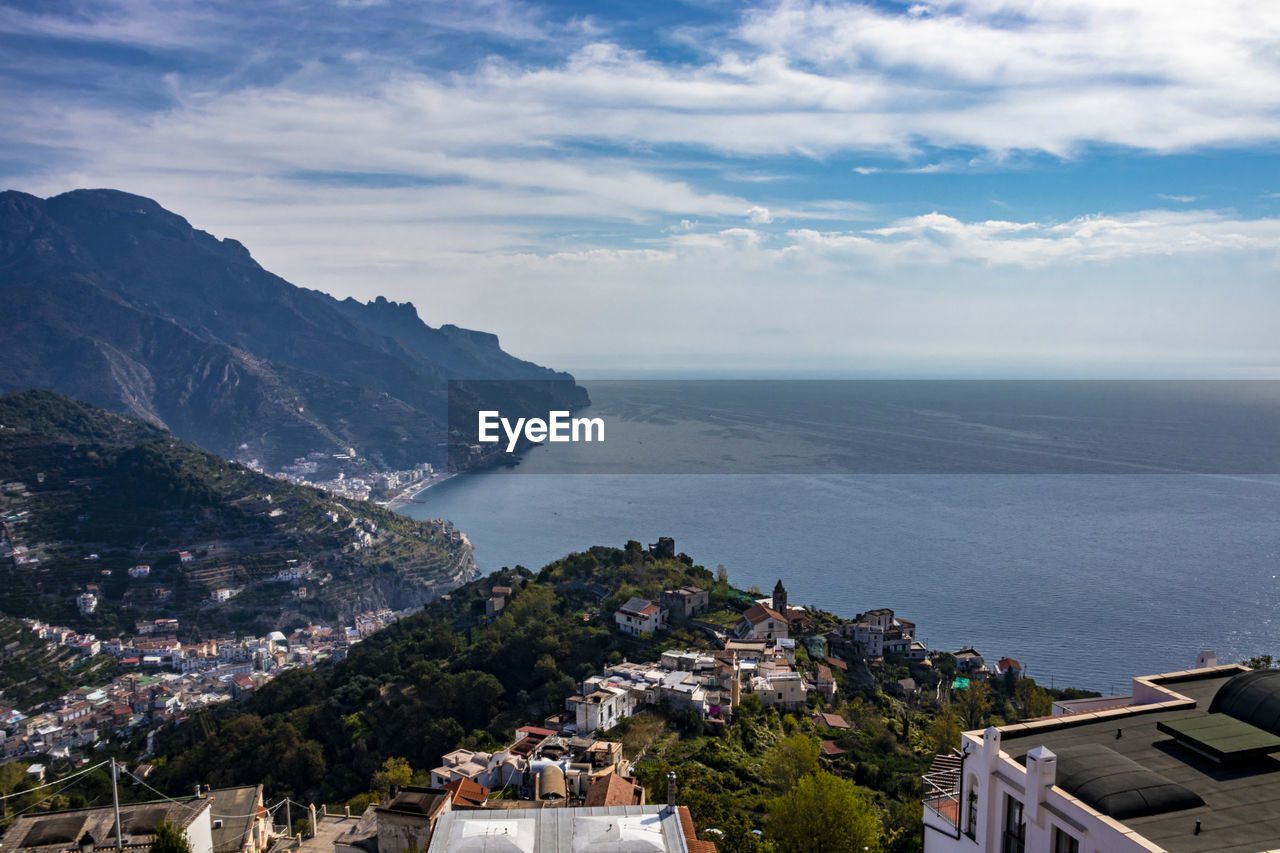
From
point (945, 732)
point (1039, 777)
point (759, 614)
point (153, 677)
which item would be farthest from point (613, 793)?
point (153, 677)

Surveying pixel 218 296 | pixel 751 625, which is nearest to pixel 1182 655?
pixel 751 625

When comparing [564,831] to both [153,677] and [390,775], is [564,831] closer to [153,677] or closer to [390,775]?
[390,775]

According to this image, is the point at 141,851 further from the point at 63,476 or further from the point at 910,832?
the point at 63,476

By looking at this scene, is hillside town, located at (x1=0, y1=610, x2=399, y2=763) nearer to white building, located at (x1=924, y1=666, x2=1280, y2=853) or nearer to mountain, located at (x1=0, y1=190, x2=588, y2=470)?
white building, located at (x1=924, y1=666, x2=1280, y2=853)

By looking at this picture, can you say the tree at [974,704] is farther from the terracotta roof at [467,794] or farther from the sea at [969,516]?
the terracotta roof at [467,794]

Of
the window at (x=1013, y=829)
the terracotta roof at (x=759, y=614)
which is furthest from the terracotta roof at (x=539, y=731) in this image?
the window at (x=1013, y=829)

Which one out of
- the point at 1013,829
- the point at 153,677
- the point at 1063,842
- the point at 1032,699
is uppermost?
the point at 1063,842
